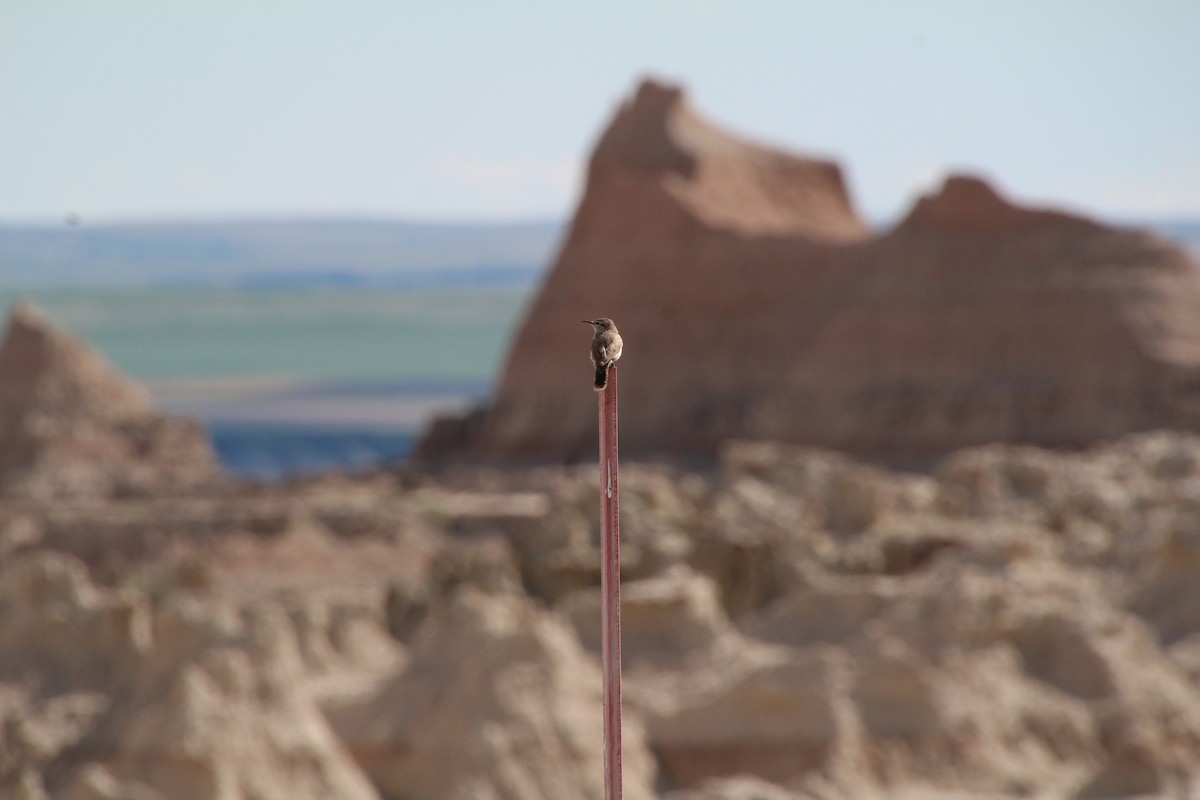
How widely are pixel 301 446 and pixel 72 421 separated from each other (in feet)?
159

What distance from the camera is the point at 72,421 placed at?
69875mm

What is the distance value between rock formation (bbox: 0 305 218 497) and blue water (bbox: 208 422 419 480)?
3492cm

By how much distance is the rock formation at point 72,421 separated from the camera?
68000 millimetres

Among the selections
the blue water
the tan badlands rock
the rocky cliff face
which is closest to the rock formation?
the rocky cliff face

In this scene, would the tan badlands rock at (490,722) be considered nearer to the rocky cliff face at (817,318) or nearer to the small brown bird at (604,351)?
the small brown bird at (604,351)

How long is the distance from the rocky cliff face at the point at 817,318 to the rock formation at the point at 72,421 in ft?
29.9

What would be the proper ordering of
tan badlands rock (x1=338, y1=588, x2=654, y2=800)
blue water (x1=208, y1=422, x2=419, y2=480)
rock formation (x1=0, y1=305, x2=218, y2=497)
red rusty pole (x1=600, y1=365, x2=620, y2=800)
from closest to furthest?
red rusty pole (x1=600, y1=365, x2=620, y2=800)
tan badlands rock (x1=338, y1=588, x2=654, y2=800)
rock formation (x1=0, y1=305, x2=218, y2=497)
blue water (x1=208, y1=422, x2=419, y2=480)

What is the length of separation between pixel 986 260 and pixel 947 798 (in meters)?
45.0

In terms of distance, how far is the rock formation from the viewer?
6800cm

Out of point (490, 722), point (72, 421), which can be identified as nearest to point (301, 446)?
point (72, 421)

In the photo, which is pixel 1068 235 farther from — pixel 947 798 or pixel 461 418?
pixel 947 798

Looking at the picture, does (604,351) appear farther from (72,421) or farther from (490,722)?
(72,421)

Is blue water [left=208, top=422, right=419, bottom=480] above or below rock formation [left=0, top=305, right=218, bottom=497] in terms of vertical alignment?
below

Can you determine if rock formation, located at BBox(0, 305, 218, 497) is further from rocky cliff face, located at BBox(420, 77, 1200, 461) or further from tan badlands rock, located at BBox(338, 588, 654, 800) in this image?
tan badlands rock, located at BBox(338, 588, 654, 800)
